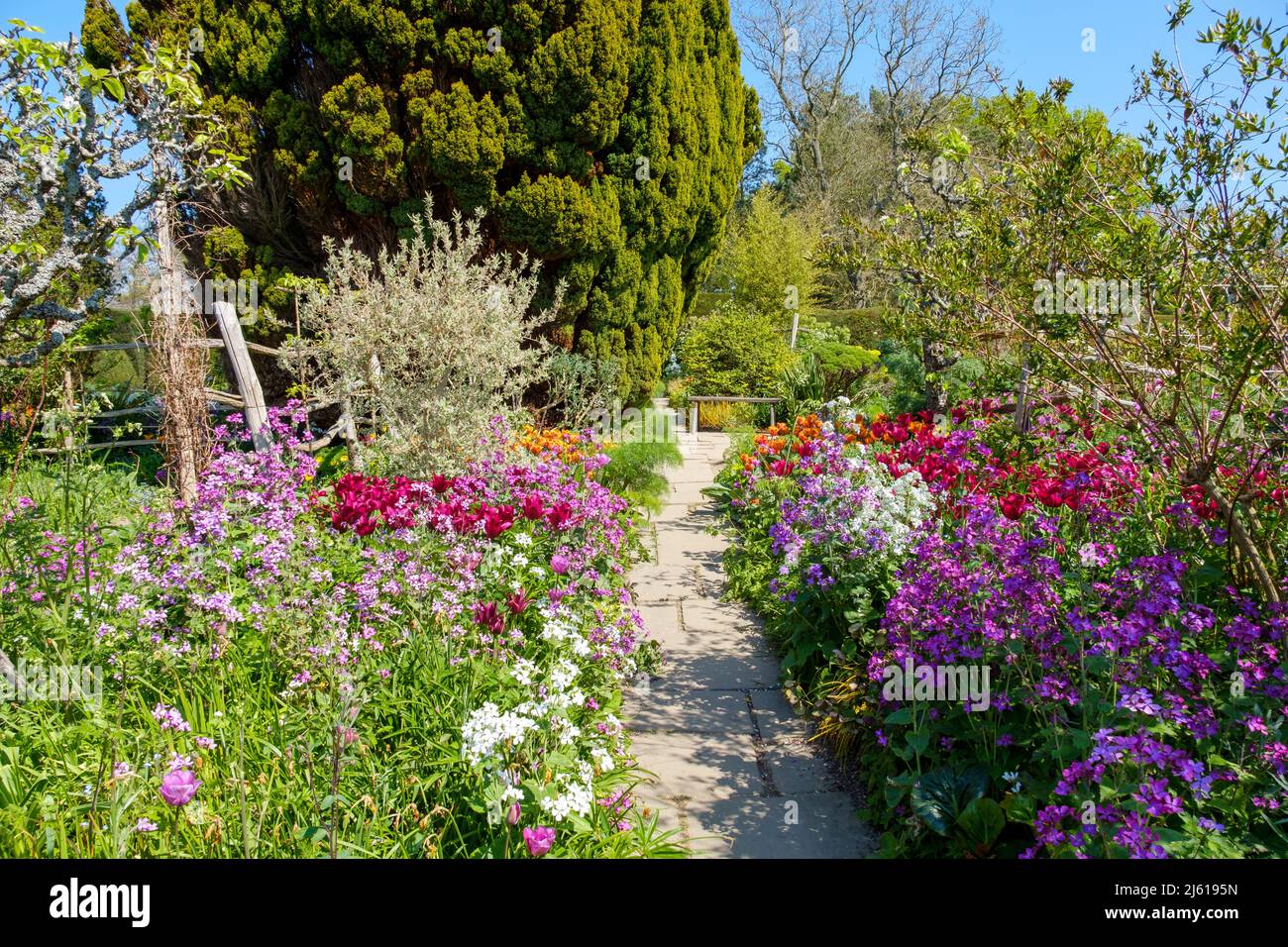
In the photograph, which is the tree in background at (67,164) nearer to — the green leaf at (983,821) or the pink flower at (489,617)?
the pink flower at (489,617)

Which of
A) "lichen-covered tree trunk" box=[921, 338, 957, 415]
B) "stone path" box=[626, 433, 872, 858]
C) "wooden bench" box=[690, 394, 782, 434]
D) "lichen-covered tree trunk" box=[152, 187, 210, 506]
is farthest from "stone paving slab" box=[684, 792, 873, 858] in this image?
"wooden bench" box=[690, 394, 782, 434]

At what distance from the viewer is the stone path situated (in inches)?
104

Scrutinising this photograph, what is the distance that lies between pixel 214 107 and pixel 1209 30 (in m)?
7.48

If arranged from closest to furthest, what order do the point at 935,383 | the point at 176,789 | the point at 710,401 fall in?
the point at 176,789, the point at 935,383, the point at 710,401

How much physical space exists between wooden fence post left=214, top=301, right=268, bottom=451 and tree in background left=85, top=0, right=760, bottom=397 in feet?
3.81

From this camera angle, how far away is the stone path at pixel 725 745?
263cm

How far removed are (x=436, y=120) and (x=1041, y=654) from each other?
Result: 6.44 m

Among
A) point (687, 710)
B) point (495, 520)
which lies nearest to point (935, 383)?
point (687, 710)

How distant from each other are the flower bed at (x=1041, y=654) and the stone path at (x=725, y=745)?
176mm

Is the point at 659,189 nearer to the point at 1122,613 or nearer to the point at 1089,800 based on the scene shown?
the point at 1122,613

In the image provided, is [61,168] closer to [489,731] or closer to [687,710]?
[489,731]

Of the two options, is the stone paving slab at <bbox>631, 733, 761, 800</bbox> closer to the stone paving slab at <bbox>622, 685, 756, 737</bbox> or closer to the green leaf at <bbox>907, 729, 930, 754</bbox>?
the stone paving slab at <bbox>622, 685, 756, 737</bbox>

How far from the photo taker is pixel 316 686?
251cm
